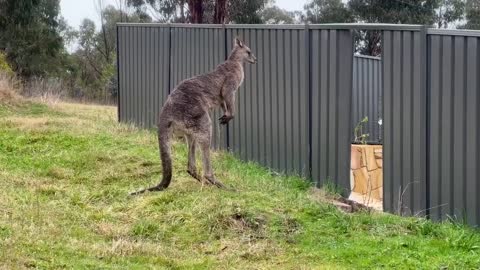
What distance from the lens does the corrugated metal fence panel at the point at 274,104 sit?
11281mm

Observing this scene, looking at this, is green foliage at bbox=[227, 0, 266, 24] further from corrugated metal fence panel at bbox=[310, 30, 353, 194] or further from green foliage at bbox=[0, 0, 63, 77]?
corrugated metal fence panel at bbox=[310, 30, 353, 194]

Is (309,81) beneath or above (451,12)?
beneath

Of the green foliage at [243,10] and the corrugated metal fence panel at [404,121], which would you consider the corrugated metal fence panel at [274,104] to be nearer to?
the corrugated metal fence panel at [404,121]

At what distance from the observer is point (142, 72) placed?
16.1 metres

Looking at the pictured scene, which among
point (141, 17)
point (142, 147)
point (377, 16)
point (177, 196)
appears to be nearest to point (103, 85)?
point (141, 17)

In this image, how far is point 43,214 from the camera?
800 centimetres

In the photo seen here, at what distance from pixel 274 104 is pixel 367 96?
309 cm

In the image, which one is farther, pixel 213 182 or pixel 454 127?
pixel 213 182

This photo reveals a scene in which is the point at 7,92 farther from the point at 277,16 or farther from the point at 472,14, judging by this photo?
the point at 277,16

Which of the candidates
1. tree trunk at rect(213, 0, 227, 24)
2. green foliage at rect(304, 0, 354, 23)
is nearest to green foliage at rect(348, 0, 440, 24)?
green foliage at rect(304, 0, 354, 23)

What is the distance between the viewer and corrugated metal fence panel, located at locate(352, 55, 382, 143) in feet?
46.7

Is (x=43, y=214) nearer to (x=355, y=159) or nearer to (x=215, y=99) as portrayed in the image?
(x=215, y=99)

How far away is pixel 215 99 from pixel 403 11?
82.1 ft

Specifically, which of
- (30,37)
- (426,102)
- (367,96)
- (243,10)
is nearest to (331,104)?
(426,102)
